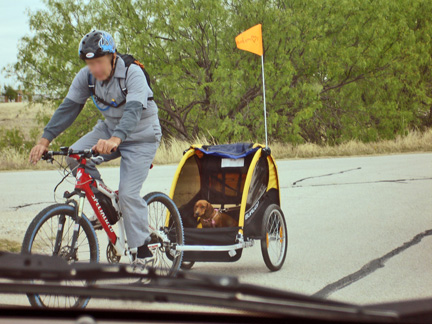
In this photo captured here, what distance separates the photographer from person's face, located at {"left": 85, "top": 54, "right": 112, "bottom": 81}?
4887 millimetres

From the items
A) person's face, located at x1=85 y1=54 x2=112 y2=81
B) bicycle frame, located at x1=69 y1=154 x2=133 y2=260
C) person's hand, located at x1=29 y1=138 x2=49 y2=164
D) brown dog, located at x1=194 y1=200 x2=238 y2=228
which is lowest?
brown dog, located at x1=194 y1=200 x2=238 y2=228

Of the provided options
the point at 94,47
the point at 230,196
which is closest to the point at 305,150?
the point at 230,196

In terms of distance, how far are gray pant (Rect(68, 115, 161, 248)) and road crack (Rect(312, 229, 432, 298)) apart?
139cm

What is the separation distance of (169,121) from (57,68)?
195 inches

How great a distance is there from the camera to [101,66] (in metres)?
4.92

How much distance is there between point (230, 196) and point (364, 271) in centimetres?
150

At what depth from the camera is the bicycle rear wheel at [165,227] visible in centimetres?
554

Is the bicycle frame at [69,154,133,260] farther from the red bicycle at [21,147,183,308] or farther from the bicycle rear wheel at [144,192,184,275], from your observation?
the bicycle rear wheel at [144,192,184,275]

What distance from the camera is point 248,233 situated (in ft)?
19.8

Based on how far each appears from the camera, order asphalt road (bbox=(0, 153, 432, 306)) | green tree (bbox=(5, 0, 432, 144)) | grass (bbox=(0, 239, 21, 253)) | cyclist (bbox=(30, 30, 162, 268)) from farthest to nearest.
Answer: green tree (bbox=(5, 0, 432, 144))
grass (bbox=(0, 239, 21, 253))
asphalt road (bbox=(0, 153, 432, 306))
cyclist (bbox=(30, 30, 162, 268))

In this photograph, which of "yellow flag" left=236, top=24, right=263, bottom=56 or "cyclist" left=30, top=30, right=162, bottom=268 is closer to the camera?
"cyclist" left=30, top=30, right=162, bottom=268

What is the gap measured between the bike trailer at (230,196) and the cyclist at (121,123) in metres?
0.75

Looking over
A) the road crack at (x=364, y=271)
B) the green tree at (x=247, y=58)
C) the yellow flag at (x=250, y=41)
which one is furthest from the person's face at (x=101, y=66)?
the green tree at (x=247, y=58)

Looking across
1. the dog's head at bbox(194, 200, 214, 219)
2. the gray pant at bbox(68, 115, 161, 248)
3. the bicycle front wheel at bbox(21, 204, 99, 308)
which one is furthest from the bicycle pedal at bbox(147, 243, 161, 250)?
the dog's head at bbox(194, 200, 214, 219)
